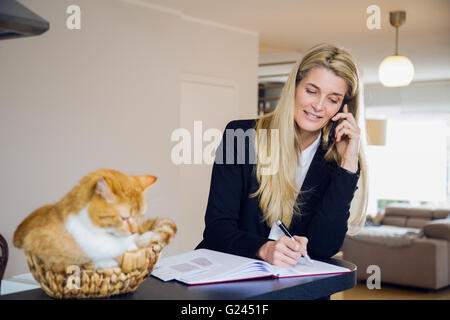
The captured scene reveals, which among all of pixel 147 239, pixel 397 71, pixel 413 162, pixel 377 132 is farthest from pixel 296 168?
pixel 413 162

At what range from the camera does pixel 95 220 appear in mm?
834

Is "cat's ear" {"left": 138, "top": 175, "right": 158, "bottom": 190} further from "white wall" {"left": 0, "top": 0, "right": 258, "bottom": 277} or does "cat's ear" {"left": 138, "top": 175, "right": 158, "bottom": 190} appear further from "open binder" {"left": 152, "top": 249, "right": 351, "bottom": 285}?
"white wall" {"left": 0, "top": 0, "right": 258, "bottom": 277}

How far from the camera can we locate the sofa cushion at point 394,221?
720 centimetres

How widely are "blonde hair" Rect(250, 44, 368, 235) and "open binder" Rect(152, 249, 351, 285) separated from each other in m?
0.37

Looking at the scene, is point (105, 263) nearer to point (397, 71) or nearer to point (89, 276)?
point (89, 276)

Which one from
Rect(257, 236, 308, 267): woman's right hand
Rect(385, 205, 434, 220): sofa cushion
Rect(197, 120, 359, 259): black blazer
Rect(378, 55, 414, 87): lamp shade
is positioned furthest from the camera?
Rect(385, 205, 434, 220): sofa cushion

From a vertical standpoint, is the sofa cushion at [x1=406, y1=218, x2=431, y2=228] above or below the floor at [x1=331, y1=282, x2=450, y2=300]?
above

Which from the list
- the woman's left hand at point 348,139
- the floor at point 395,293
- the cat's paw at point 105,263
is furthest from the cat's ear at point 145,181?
the floor at point 395,293

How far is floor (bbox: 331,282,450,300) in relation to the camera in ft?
16.1

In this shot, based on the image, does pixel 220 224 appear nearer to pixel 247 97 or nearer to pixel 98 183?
pixel 98 183

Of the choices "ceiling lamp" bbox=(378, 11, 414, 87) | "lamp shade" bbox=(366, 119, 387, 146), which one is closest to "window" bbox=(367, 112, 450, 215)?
"lamp shade" bbox=(366, 119, 387, 146)

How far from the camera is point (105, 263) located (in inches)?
34.7

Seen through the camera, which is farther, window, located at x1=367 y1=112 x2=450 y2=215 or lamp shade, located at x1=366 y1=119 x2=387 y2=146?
window, located at x1=367 y1=112 x2=450 y2=215
